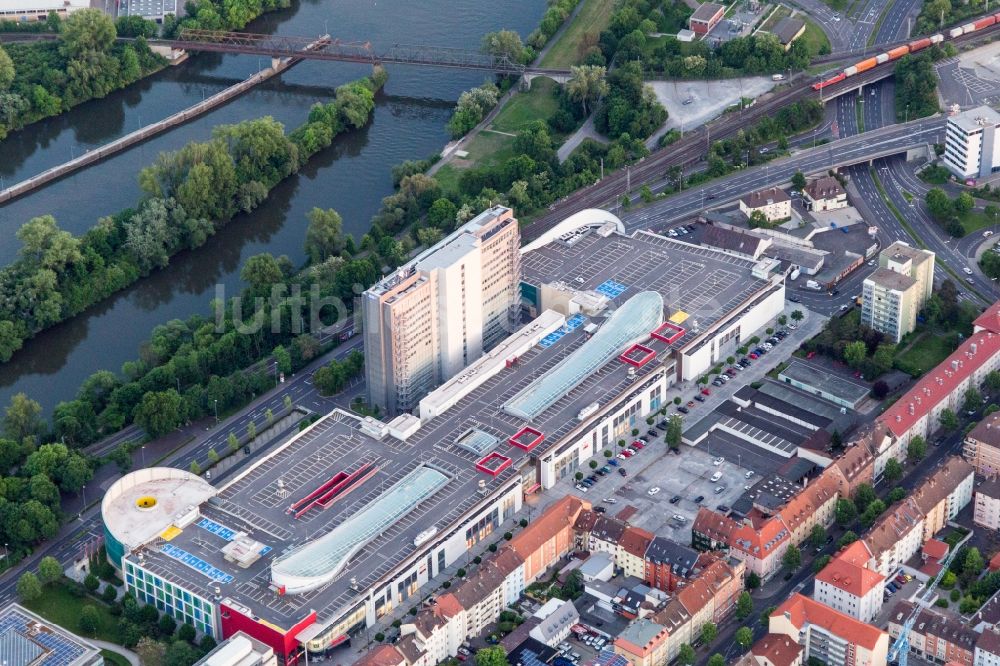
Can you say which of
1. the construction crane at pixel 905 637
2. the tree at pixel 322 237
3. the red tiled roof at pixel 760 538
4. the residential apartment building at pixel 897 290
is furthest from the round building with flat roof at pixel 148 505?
the residential apartment building at pixel 897 290

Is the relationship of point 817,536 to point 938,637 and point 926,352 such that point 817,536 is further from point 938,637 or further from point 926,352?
point 926,352

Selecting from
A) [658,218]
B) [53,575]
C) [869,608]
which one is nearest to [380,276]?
[658,218]

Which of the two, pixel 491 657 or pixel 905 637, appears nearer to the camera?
pixel 491 657

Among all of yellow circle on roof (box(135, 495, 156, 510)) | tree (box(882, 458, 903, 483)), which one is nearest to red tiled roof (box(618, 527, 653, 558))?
tree (box(882, 458, 903, 483))

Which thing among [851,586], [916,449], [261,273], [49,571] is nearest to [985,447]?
[916,449]

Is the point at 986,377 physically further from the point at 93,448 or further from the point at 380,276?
the point at 93,448

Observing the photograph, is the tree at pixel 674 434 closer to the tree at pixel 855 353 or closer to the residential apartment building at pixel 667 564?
the residential apartment building at pixel 667 564

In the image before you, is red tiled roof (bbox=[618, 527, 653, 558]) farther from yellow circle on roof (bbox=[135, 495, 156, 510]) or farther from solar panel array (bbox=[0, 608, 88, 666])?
solar panel array (bbox=[0, 608, 88, 666])
